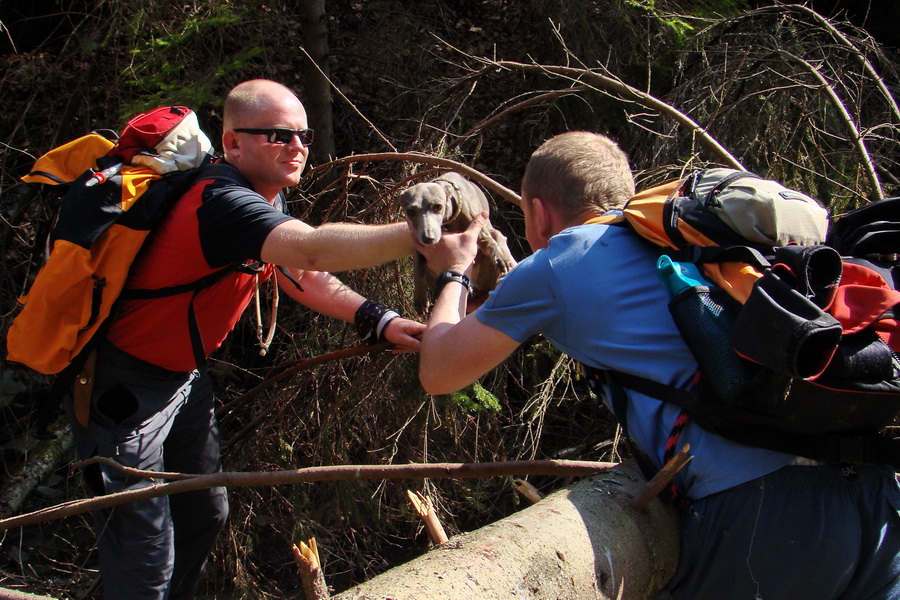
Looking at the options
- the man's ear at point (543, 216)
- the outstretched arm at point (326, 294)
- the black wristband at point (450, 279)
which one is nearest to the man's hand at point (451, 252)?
the black wristband at point (450, 279)

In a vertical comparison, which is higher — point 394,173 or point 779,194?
point 779,194

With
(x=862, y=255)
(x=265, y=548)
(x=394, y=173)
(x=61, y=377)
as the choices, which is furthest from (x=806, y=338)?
(x=265, y=548)

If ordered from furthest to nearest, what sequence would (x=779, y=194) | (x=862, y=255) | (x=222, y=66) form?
(x=222, y=66), (x=862, y=255), (x=779, y=194)

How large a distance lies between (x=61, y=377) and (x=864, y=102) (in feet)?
16.4

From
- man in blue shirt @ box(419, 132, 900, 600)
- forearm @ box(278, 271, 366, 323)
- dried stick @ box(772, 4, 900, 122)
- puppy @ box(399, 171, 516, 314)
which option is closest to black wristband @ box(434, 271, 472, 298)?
puppy @ box(399, 171, 516, 314)

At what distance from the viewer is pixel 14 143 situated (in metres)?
5.67

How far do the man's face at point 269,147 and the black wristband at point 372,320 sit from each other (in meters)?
0.65

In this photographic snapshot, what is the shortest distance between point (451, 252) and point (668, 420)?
1047 mm

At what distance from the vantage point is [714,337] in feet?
5.67

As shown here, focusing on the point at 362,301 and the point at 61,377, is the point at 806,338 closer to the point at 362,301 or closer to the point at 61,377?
the point at 362,301

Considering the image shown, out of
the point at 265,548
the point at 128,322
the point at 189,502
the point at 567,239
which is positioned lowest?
the point at 265,548

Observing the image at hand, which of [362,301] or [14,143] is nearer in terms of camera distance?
[362,301]

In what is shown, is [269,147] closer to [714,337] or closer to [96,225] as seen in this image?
[96,225]

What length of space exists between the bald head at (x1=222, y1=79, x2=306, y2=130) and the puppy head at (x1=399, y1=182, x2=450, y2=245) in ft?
2.51
